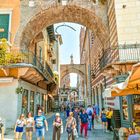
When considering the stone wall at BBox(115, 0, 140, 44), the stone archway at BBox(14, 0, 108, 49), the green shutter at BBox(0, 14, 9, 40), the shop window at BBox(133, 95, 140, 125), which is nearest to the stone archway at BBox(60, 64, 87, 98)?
the stone archway at BBox(14, 0, 108, 49)

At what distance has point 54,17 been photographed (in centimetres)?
1727

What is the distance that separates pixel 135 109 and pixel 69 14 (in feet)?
32.9

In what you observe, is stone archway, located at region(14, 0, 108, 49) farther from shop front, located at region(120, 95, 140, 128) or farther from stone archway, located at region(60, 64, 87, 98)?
stone archway, located at region(60, 64, 87, 98)

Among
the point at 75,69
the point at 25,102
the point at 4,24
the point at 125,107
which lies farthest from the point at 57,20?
the point at 75,69

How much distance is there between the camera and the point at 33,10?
53.4ft

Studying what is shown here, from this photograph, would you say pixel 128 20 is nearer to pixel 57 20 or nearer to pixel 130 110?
pixel 130 110

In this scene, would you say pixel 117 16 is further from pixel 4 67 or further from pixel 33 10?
pixel 4 67

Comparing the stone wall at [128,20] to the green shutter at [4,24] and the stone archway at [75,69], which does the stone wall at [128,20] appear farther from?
the stone archway at [75,69]

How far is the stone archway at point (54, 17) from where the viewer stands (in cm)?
1609

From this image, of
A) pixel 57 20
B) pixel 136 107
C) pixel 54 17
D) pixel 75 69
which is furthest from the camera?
pixel 75 69

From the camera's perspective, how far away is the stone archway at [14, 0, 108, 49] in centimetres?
1609

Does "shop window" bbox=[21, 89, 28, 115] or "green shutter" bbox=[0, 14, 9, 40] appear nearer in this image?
"shop window" bbox=[21, 89, 28, 115]

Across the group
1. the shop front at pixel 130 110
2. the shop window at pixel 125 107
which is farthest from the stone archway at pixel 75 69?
the shop front at pixel 130 110

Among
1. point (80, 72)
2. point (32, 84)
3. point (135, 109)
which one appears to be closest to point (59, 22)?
point (32, 84)
